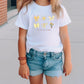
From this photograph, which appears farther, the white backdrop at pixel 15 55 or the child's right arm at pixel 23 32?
the white backdrop at pixel 15 55

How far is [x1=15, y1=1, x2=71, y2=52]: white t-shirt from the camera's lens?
2281mm

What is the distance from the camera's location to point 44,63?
2291 millimetres

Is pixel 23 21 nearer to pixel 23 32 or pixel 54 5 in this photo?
pixel 23 32

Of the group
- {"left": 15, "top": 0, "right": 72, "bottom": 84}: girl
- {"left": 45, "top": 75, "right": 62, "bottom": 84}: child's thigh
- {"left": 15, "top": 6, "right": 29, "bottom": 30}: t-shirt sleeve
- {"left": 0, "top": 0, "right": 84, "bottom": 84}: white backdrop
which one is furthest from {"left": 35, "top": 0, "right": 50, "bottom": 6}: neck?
{"left": 0, "top": 0, "right": 84, "bottom": 84}: white backdrop

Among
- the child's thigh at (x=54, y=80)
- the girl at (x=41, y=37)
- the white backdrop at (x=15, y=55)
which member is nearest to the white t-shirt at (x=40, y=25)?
the girl at (x=41, y=37)

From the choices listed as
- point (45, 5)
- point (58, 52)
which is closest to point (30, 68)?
point (58, 52)

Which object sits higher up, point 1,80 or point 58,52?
point 58,52

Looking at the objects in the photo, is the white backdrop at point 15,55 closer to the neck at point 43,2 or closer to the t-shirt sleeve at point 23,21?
the t-shirt sleeve at point 23,21

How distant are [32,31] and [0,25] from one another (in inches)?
231

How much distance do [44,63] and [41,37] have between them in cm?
25

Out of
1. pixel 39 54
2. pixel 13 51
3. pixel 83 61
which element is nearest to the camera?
pixel 39 54

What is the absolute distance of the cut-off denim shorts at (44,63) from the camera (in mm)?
2299

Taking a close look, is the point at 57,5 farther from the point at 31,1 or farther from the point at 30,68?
the point at 30,68

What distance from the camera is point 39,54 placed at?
7.55 ft
